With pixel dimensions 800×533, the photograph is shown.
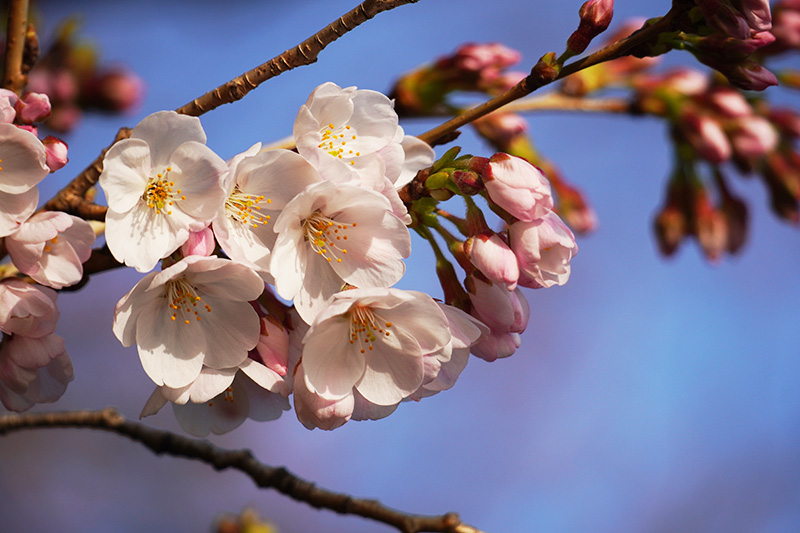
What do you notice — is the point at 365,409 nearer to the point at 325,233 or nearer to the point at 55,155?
the point at 325,233

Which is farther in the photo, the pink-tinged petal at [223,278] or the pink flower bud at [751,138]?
the pink flower bud at [751,138]

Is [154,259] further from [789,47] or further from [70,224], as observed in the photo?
[789,47]

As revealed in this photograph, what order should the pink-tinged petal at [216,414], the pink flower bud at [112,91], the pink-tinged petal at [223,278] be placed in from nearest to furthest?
the pink-tinged petal at [223,278] → the pink-tinged petal at [216,414] → the pink flower bud at [112,91]

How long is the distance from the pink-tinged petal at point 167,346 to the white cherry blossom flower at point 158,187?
57 millimetres

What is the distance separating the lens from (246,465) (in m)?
0.78

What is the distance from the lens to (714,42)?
0.59 meters

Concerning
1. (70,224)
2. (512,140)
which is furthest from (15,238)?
(512,140)

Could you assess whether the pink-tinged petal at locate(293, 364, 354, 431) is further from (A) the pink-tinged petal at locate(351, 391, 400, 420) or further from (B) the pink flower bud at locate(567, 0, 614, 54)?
(B) the pink flower bud at locate(567, 0, 614, 54)

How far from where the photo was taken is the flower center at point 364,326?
0.58 m

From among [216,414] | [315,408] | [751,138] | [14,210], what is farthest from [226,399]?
[751,138]

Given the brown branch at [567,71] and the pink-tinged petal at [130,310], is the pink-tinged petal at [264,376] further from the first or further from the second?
the brown branch at [567,71]

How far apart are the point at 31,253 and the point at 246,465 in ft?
1.17

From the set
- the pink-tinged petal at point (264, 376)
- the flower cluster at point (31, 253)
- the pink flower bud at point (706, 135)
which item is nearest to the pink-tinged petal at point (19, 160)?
the flower cluster at point (31, 253)

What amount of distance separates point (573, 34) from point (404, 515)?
492 millimetres
